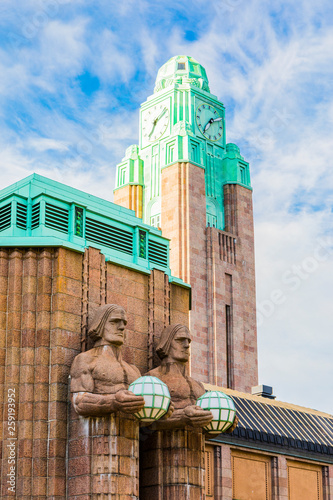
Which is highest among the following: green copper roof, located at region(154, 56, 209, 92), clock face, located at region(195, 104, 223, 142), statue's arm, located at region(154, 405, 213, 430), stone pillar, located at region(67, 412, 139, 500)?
green copper roof, located at region(154, 56, 209, 92)

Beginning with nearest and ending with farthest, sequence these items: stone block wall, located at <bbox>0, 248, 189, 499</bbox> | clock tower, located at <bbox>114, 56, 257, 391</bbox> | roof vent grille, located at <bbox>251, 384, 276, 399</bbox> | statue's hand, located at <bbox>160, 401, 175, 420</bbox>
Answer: stone block wall, located at <bbox>0, 248, 189, 499</bbox>, statue's hand, located at <bbox>160, 401, 175, 420</bbox>, roof vent grille, located at <bbox>251, 384, 276, 399</bbox>, clock tower, located at <bbox>114, 56, 257, 391</bbox>

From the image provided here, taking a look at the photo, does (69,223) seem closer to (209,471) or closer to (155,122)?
(209,471)

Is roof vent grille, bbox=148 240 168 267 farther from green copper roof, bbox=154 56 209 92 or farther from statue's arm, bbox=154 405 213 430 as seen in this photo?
green copper roof, bbox=154 56 209 92

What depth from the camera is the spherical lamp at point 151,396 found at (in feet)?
73.7

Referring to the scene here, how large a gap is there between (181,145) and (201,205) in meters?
4.57

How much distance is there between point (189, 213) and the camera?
6203 centimetres

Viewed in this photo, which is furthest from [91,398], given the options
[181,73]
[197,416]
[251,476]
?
[181,73]

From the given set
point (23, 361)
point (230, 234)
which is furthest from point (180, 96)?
point (23, 361)

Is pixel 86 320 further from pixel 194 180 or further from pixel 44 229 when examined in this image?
pixel 194 180

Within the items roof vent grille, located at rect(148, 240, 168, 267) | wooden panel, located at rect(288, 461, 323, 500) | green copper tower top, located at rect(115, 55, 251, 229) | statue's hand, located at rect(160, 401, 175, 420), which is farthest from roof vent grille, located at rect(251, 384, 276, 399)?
green copper tower top, located at rect(115, 55, 251, 229)

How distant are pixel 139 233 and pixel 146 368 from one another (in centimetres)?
416

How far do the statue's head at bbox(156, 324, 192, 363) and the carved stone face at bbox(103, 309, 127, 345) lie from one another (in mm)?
1682

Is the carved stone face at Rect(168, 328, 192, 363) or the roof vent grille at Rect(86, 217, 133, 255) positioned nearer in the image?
the carved stone face at Rect(168, 328, 192, 363)

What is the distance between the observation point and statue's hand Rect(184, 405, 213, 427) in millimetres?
23516
